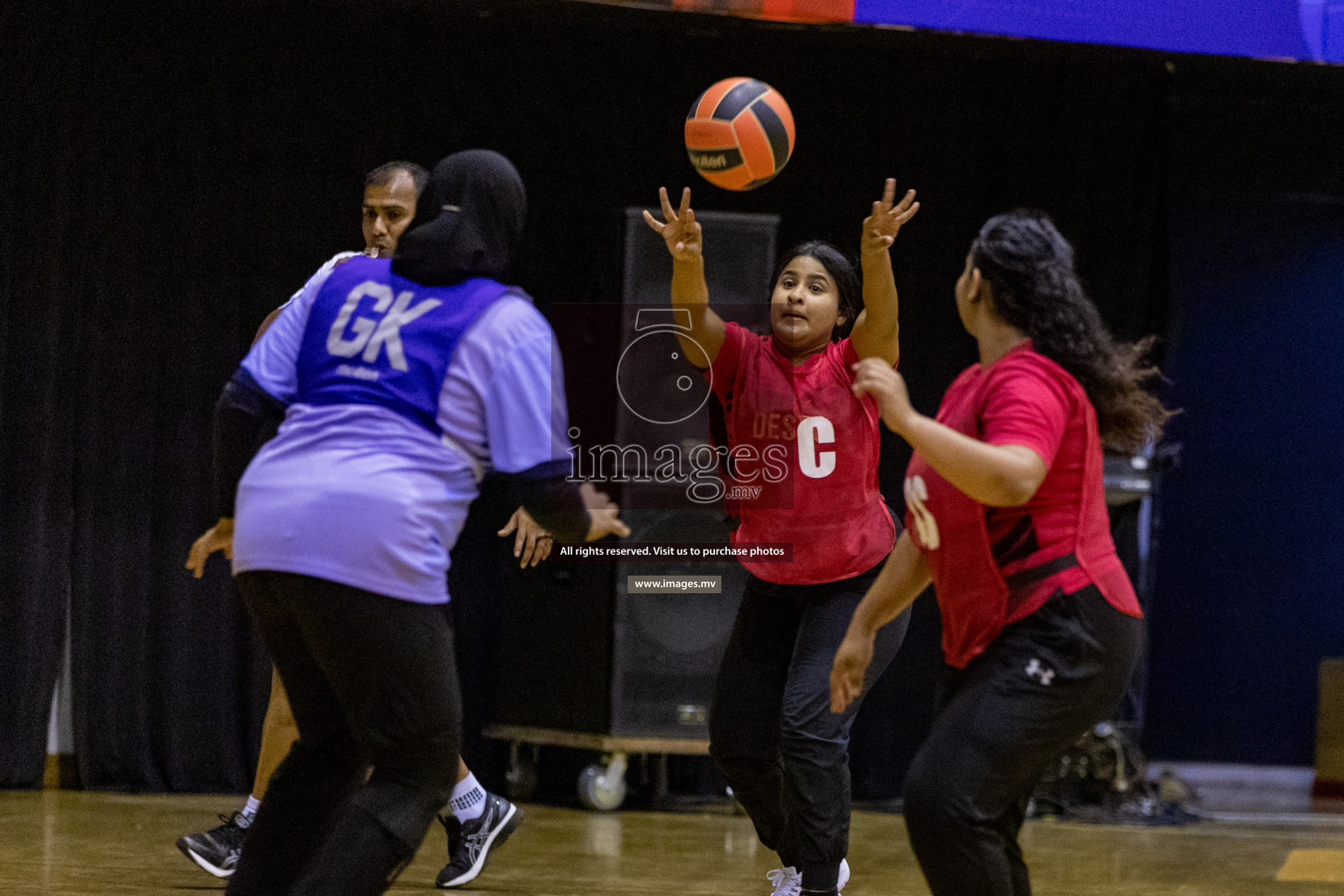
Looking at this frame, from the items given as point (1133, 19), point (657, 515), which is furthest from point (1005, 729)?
point (1133, 19)

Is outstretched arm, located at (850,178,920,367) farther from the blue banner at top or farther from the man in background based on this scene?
the blue banner at top

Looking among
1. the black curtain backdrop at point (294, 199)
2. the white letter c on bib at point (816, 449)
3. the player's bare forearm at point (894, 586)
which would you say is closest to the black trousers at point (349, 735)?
the player's bare forearm at point (894, 586)

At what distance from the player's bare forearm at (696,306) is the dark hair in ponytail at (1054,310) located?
40.7 inches

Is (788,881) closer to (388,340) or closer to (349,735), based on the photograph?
(349,735)

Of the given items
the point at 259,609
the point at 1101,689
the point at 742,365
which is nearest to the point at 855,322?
the point at 742,365

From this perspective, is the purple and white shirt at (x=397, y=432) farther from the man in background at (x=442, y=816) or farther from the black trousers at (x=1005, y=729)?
the man in background at (x=442, y=816)

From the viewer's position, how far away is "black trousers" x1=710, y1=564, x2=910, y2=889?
3.10 metres

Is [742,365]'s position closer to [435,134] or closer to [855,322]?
[855,322]

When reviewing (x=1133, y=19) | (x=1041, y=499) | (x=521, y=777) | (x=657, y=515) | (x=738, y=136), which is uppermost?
(x=1133, y=19)

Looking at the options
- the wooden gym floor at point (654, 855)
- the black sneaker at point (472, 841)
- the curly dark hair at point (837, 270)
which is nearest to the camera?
the curly dark hair at point (837, 270)

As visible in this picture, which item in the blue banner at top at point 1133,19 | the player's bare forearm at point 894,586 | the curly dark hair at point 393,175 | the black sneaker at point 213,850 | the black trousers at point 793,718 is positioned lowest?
the black sneaker at point 213,850

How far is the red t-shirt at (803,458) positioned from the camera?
3.27 meters

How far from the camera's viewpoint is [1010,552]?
7.79 feet

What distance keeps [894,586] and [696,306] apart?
1163mm
